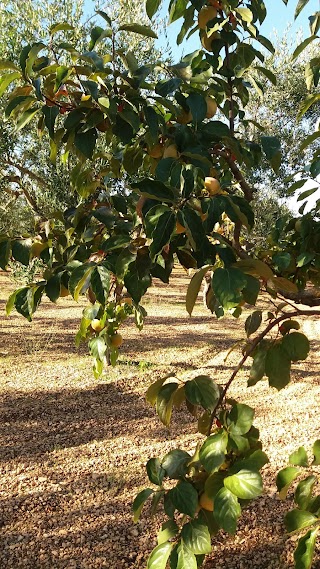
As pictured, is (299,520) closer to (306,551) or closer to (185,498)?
(306,551)

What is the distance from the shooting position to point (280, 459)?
11.8 ft

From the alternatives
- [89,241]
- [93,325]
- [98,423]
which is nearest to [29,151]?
[98,423]

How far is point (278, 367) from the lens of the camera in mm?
1226

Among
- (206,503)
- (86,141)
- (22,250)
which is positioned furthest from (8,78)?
(206,503)

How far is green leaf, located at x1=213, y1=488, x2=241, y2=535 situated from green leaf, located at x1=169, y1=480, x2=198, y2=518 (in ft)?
0.20

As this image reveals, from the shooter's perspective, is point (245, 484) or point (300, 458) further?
point (300, 458)

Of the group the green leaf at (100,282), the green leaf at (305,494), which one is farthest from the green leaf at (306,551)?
the green leaf at (100,282)

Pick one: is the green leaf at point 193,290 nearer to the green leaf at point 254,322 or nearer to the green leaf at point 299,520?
the green leaf at point 254,322

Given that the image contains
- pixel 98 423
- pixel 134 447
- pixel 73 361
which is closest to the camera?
pixel 134 447

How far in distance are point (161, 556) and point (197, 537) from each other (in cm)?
11

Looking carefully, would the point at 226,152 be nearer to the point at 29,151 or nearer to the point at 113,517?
the point at 113,517

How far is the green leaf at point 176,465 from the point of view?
1.16 m

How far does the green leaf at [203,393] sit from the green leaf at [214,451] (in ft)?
0.21

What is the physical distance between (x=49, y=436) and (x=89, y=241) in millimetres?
3000
